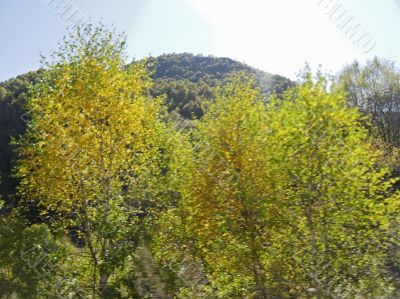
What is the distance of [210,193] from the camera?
29.9ft

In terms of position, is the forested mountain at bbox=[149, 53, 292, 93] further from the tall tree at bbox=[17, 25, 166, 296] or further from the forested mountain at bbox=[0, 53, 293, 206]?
the tall tree at bbox=[17, 25, 166, 296]

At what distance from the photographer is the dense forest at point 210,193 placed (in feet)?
28.1

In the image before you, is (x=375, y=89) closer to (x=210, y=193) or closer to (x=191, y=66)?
(x=210, y=193)

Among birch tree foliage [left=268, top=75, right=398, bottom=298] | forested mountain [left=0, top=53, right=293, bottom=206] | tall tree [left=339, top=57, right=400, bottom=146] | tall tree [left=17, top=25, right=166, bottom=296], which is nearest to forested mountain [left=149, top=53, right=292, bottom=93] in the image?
forested mountain [left=0, top=53, right=293, bottom=206]

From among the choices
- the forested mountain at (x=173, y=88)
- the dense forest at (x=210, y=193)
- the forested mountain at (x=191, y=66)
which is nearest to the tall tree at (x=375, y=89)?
the forested mountain at (x=173, y=88)

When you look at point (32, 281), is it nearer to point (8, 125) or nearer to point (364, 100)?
point (364, 100)

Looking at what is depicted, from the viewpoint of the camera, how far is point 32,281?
10.7 m

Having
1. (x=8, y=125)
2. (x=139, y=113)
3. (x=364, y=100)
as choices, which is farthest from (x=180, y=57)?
(x=139, y=113)

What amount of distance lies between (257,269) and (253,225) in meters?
1.17

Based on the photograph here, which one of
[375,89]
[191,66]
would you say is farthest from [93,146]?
[191,66]

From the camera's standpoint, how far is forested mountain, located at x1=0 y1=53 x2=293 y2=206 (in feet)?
53.3

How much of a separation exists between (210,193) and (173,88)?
80.8 meters

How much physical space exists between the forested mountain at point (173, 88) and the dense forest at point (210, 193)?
1555 millimetres

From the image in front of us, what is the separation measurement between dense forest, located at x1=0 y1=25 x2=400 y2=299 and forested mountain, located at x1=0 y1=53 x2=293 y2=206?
1.56 metres
